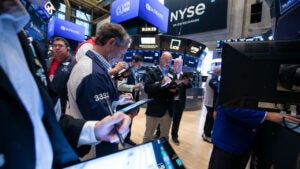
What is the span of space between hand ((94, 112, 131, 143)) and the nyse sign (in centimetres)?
1094

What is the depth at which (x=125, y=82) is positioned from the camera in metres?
3.05

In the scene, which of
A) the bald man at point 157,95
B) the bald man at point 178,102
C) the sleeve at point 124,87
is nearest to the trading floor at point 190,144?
the bald man at point 178,102

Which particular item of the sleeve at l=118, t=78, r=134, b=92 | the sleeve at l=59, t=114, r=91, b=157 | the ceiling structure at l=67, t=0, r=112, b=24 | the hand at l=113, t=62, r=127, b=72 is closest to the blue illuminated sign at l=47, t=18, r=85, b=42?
the ceiling structure at l=67, t=0, r=112, b=24

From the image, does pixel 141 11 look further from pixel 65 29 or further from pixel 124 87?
pixel 65 29

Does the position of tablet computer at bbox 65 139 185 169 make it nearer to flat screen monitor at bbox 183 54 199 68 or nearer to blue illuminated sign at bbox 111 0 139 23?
blue illuminated sign at bbox 111 0 139 23

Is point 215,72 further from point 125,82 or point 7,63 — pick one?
point 7,63

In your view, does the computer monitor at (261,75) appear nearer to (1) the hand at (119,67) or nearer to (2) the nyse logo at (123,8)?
(1) the hand at (119,67)

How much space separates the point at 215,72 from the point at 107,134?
325cm

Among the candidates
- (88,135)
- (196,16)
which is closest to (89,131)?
(88,135)

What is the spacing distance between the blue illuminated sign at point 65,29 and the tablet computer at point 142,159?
11.2 meters

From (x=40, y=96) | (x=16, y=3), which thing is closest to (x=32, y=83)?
(x=40, y=96)

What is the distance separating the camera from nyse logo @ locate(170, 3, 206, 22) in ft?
36.2

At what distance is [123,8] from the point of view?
269 inches

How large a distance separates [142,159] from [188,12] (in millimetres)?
12289
